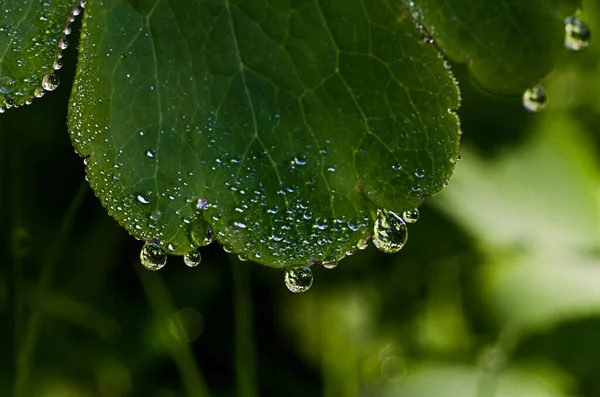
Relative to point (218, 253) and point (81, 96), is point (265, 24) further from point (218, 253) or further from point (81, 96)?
point (218, 253)

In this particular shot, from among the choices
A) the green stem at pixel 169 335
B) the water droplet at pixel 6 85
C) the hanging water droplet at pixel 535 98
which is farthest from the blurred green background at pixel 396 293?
the water droplet at pixel 6 85

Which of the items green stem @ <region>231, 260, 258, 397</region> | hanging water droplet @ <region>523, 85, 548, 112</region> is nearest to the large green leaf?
hanging water droplet @ <region>523, 85, 548, 112</region>

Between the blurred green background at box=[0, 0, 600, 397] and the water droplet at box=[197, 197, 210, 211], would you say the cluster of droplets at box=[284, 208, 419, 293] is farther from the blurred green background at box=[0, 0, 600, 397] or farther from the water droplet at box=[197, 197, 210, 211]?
the blurred green background at box=[0, 0, 600, 397]

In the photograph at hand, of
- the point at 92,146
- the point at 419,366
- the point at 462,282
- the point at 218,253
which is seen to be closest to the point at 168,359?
the point at 218,253

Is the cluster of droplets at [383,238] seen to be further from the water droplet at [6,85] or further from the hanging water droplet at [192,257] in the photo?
the water droplet at [6,85]

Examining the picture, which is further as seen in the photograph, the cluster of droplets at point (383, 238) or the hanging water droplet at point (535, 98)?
the hanging water droplet at point (535, 98)
